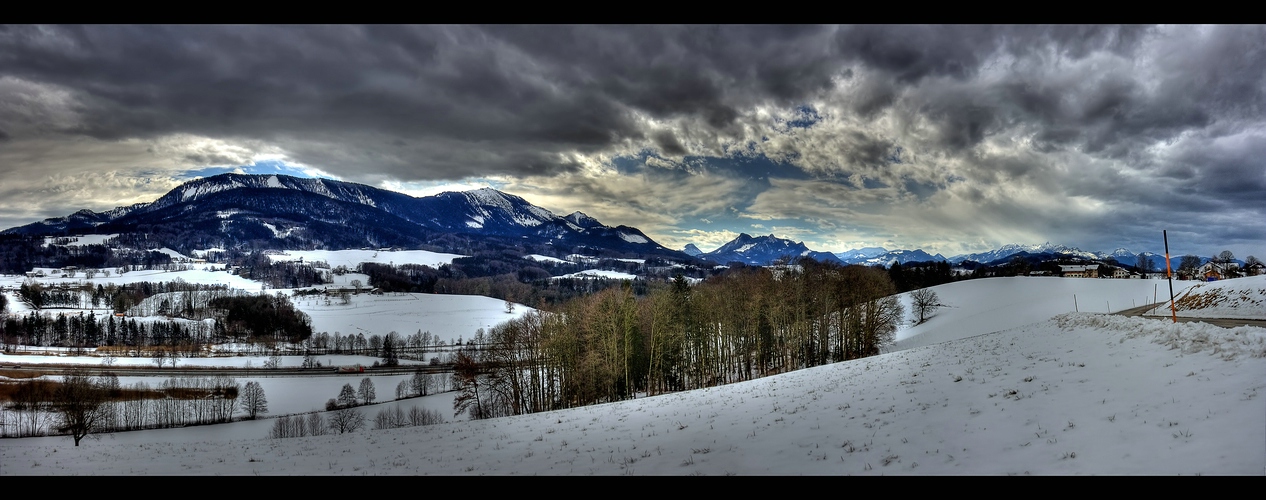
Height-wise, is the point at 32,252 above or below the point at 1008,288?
above

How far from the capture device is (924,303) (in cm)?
6069

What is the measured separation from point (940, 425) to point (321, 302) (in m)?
169

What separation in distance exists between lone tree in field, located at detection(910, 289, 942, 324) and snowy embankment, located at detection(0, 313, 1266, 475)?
47.8 meters

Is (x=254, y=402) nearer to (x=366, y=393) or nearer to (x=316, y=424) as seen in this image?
(x=366, y=393)

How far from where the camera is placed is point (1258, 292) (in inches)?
779

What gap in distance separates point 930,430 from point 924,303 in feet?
202

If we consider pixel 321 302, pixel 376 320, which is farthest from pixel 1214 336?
pixel 321 302

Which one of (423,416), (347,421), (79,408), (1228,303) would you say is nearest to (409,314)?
(347,421)

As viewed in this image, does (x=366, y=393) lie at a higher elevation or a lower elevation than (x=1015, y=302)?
lower

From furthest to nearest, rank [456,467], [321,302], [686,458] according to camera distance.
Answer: [321,302] < [456,467] < [686,458]

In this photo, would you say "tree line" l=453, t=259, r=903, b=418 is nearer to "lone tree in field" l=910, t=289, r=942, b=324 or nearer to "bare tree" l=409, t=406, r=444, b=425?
"bare tree" l=409, t=406, r=444, b=425

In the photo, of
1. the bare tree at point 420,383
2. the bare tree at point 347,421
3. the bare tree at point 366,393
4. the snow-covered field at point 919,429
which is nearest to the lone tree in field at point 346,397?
the bare tree at point 366,393
